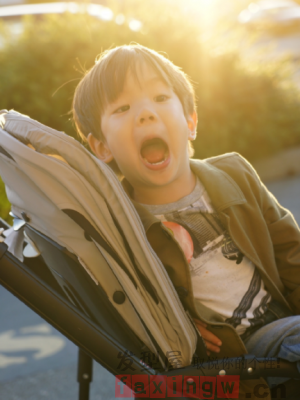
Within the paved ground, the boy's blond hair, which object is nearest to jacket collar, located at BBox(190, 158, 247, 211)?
the boy's blond hair

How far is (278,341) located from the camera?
1.52 m

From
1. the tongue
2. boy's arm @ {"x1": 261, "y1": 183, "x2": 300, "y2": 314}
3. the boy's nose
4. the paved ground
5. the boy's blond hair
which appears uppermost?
the boy's blond hair

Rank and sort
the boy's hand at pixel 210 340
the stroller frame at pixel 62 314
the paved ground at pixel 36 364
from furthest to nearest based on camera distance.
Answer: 1. the paved ground at pixel 36 364
2. the boy's hand at pixel 210 340
3. the stroller frame at pixel 62 314

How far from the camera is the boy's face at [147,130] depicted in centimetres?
164

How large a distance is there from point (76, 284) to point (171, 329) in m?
0.30

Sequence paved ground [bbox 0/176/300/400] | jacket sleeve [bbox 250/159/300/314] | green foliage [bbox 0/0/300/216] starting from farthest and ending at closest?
green foliage [bbox 0/0/300/216], paved ground [bbox 0/176/300/400], jacket sleeve [bbox 250/159/300/314]

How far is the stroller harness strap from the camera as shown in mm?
1292

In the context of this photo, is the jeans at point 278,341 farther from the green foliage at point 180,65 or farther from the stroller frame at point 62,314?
the green foliage at point 180,65

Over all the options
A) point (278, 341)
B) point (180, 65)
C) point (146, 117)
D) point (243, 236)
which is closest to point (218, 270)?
point (243, 236)

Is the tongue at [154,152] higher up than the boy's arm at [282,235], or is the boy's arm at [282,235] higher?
the tongue at [154,152]

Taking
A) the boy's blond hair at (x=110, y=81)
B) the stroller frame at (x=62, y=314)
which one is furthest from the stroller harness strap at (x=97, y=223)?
the boy's blond hair at (x=110, y=81)

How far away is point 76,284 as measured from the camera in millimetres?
1329

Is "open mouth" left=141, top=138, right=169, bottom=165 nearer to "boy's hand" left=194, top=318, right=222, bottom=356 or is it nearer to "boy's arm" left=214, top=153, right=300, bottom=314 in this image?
"boy's arm" left=214, top=153, right=300, bottom=314

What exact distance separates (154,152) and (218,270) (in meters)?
0.48
